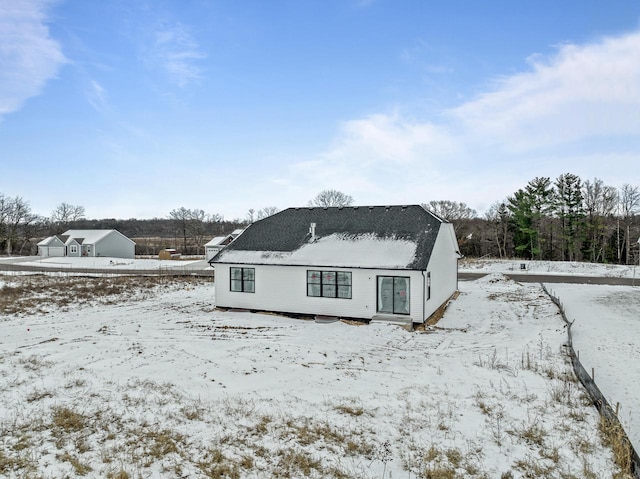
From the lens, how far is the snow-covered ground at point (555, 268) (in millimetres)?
35812

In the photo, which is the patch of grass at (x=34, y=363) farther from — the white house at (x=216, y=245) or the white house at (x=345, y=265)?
the white house at (x=216, y=245)

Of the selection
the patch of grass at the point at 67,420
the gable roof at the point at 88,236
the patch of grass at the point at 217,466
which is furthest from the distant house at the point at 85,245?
the patch of grass at the point at 217,466

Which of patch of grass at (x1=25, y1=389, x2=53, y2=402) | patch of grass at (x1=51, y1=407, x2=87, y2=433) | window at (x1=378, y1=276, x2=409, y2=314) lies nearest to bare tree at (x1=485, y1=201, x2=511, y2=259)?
window at (x1=378, y1=276, x2=409, y2=314)

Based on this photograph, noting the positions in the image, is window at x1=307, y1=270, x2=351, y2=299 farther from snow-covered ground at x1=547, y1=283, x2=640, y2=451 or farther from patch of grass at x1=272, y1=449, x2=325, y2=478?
patch of grass at x1=272, y1=449, x2=325, y2=478

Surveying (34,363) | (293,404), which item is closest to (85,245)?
(34,363)

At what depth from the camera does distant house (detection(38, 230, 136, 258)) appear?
2364 inches

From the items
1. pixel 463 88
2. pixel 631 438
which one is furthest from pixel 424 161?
pixel 631 438

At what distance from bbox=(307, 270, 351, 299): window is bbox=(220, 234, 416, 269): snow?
0.51m

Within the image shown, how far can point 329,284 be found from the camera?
1758 centimetres

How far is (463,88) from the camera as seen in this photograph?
70.7 feet

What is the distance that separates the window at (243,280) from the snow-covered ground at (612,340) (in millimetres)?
13327

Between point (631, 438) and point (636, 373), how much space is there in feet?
14.4

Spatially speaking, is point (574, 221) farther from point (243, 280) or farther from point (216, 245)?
point (216, 245)

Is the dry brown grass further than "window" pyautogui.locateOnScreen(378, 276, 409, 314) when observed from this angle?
Yes
